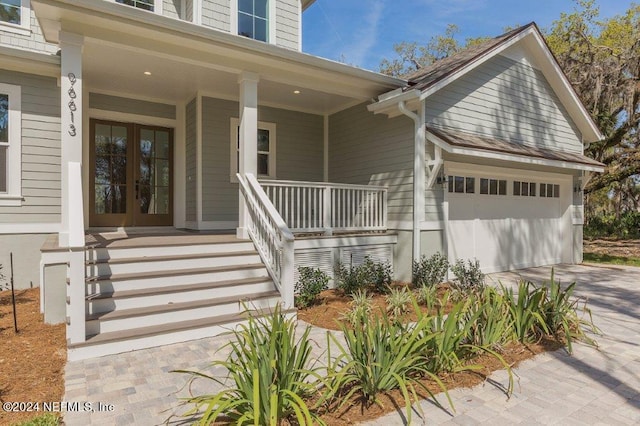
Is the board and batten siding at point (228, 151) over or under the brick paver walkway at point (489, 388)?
over

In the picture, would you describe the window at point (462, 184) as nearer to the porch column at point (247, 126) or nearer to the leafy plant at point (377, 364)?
the porch column at point (247, 126)

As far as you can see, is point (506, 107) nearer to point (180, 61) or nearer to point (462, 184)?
point (462, 184)

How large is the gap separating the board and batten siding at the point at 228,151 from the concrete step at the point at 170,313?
129 inches

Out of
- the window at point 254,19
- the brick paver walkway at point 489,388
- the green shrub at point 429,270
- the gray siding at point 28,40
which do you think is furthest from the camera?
the window at point 254,19

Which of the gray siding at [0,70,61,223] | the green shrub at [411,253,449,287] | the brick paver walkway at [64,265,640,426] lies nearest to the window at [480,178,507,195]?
the green shrub at [411,253,449,287]

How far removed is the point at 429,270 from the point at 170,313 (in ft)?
14.1

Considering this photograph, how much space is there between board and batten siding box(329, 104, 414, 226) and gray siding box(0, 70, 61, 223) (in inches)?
213

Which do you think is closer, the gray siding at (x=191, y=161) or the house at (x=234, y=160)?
the house at (x=234, y=160)

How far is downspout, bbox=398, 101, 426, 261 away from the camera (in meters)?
6.97

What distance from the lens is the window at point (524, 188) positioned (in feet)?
29.4

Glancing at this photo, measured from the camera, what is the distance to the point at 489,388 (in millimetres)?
3027

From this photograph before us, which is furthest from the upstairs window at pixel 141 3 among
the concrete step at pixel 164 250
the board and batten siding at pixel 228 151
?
the concrete step at pixel 164 250

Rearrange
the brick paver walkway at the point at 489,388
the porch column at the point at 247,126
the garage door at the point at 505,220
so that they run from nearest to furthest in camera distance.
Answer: the brick paver walkway at the point at 489,388 < the porch column at the point at 247,126 < the garage door at the point at 505,220

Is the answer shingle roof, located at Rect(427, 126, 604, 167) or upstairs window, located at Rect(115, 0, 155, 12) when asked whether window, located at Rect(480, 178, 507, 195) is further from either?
upstairs window, located at Rect(115, 0, 155, 12)
